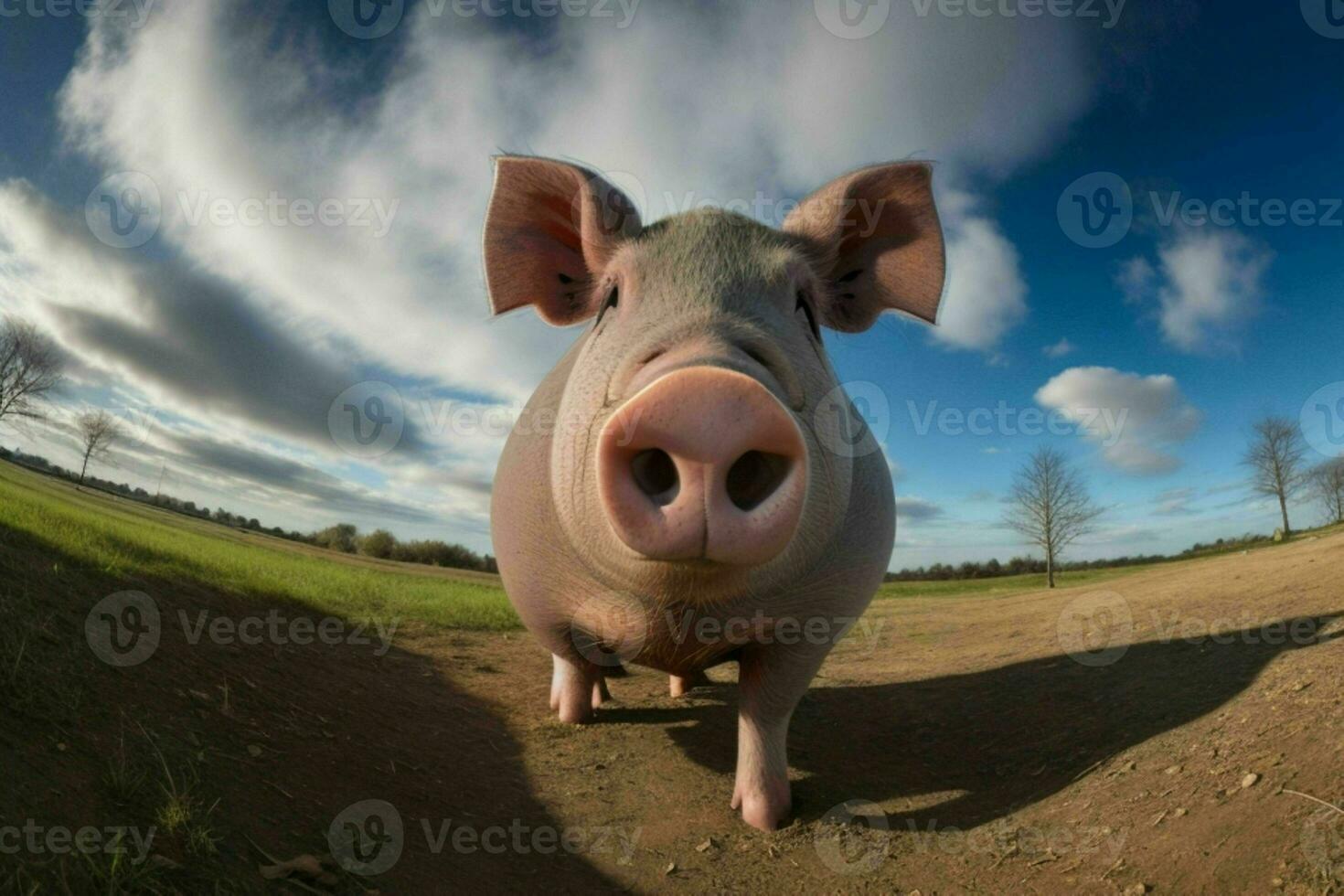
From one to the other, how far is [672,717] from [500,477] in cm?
267

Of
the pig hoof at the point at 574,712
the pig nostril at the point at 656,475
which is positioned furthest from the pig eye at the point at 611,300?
the pig hoof at the point at 574,712

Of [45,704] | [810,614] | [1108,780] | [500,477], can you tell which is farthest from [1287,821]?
[45,704]

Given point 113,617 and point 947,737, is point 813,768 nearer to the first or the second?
point 947,737

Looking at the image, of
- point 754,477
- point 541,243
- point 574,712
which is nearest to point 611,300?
point 541,243

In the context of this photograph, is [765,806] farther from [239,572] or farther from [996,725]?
[239,572]

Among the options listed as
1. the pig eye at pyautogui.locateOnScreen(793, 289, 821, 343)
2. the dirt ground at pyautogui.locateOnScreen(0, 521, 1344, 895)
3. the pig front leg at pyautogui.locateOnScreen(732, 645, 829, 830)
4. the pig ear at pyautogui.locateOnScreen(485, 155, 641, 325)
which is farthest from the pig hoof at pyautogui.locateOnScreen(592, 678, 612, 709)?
the pig eye at pyautogui.locateOnScreen(793, 289, 821, 343)

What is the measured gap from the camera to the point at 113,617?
13.6 feet

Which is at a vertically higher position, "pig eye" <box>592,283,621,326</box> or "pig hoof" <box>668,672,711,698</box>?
"pig eye" <box>592,283,621,326</box>

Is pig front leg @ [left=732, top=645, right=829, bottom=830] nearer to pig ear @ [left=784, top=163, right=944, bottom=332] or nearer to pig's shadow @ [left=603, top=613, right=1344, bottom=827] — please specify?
pig's shadow @ [left=603, top=613, right=1344, bottom=827]

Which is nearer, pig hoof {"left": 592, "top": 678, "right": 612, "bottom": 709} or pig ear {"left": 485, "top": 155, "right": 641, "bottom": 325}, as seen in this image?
pig ear {"left": 485, "top": 155, "right": 641, "bottom": 325}

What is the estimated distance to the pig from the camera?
8.32ft

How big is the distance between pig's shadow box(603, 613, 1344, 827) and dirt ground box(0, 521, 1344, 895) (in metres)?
0.03

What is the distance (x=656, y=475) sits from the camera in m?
2.69

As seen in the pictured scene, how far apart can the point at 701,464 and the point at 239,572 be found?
8560mm
